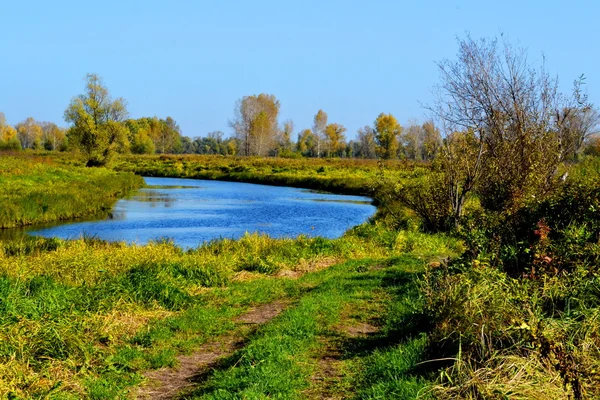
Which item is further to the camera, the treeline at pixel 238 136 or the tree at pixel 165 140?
the tree at pixel 165 140

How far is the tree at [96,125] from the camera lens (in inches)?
2147

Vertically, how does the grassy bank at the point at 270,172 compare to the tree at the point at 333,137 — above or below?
below

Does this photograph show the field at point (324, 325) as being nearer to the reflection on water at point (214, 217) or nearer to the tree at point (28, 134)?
the reflection on water at point (214, 217)

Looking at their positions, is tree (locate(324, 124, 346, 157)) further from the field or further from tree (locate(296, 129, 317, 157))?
the field

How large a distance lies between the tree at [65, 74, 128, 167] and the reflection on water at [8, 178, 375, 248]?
15156 millimetres

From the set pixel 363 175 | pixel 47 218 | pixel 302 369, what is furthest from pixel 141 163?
pixel 302 369

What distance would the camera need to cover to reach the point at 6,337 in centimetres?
627

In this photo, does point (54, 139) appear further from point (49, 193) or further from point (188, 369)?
point (188, 369)

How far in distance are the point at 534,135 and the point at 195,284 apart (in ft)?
32.4

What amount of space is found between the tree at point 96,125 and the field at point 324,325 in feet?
148

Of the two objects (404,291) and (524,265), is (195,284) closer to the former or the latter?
(404,291)

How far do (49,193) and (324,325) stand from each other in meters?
22.7

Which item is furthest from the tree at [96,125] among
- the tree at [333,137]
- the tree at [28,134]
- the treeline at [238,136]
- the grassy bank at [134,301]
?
the tree at [28,134]

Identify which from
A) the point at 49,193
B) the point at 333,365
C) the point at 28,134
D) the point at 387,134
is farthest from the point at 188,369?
the point at 28,134
